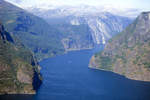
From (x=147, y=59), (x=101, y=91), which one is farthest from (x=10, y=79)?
(x=147, y=59)

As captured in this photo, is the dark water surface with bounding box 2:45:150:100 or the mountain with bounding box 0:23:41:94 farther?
the mountain with bounding box 0:23:41:94

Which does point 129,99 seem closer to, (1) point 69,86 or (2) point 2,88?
(1) point 69,86

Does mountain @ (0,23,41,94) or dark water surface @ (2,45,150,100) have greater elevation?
mountain @ (0,23,41,94)

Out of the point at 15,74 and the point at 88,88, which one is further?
the point at 88,88

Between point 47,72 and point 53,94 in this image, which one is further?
point 47,72

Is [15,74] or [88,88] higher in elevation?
[15,74]

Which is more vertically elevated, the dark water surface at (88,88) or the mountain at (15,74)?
the mountain at (15,74)

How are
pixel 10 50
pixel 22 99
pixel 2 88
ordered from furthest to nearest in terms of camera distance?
pixel 10 50 → pixel 2 88 → pixel 22 99

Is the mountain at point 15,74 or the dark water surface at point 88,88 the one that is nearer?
the dark water surface at point 88,88

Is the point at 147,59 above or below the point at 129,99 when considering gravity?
above

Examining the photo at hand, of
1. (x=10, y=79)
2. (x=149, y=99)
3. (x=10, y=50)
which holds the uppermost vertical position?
(x=10, y=50)

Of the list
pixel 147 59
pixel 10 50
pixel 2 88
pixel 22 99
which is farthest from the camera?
pixel 147 59
